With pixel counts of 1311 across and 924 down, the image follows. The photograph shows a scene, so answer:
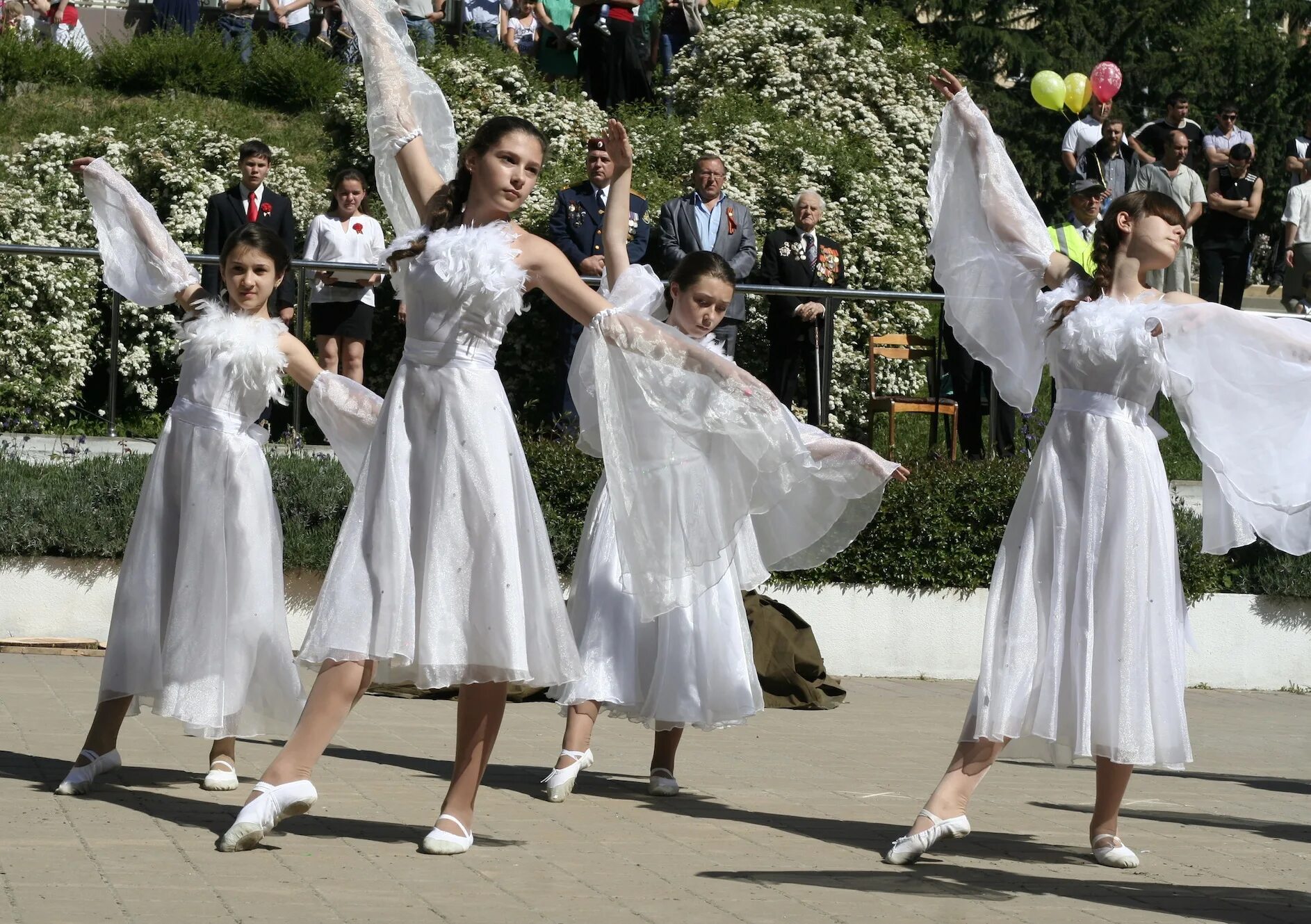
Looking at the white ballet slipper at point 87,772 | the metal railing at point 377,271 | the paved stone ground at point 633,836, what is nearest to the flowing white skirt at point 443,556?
the paved stone ground at point 633,836

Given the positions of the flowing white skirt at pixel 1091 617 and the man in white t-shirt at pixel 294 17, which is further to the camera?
the man in white t-shirt at pixel 294 17

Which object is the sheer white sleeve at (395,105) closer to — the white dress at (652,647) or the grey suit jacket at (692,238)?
the white dress at (652,647)

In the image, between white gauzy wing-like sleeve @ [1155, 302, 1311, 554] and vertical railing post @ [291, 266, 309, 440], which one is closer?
white gauzy wing-like sleeve @ [1155, 302, 1311, 554]

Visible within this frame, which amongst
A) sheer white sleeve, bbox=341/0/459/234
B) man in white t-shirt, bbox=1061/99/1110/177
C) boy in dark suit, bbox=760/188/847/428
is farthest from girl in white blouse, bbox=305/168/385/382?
man in white t-shirt, bbox=1061/99/1110/177

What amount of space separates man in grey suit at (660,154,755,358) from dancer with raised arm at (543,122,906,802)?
5896 millimetres

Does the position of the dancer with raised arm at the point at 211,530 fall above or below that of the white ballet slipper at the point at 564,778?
above

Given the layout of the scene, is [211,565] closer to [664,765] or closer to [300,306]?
[664,765]

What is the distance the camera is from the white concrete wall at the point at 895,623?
34.0ft

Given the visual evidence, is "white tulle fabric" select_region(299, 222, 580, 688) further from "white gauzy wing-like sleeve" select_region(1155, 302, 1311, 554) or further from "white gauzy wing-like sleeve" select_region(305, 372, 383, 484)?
"white gauzy wing-like sleeve" select_region(1155, 302, 1311, 554)

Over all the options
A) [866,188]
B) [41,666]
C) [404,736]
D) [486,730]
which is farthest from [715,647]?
[866,188]

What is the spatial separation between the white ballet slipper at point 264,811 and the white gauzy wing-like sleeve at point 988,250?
2.79 meters

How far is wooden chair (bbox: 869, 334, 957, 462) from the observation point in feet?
42.0

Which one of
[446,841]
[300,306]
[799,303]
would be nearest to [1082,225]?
[799,303]

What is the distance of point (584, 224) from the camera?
13180 millimetres
